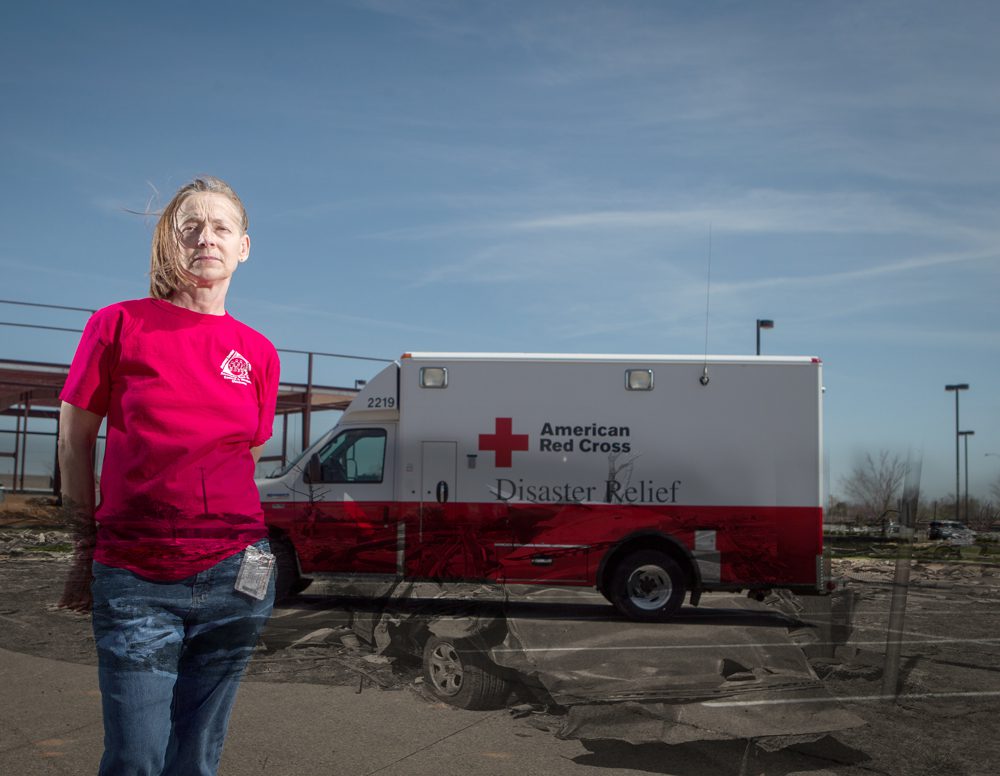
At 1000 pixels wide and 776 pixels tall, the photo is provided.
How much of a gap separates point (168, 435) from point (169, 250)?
0.42 metres

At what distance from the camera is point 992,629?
346 inches

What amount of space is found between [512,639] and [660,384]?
6.37 metres

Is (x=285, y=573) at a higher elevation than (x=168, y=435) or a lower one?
lower

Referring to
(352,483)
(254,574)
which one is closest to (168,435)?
(254,574)

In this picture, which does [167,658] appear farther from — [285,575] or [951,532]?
[951,532]

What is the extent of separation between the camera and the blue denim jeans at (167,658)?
193 centimetres

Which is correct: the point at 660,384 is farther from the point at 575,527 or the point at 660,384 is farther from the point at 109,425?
the point at 109,425

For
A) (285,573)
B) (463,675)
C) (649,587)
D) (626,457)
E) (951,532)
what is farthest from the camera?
(626,457)

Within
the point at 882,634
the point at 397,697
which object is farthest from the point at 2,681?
the point at 882,634

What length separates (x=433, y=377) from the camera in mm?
10750

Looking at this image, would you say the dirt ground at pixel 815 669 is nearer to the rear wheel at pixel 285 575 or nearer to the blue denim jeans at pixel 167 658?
the rear wheel at pixel 285 575

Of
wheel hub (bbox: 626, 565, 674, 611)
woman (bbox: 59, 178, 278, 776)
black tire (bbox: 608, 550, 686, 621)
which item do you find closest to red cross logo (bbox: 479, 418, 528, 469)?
black tire (bbox: 608, 550, 686, 621)

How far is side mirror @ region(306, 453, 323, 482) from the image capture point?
11.1 m

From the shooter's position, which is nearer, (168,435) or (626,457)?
(168,435)
